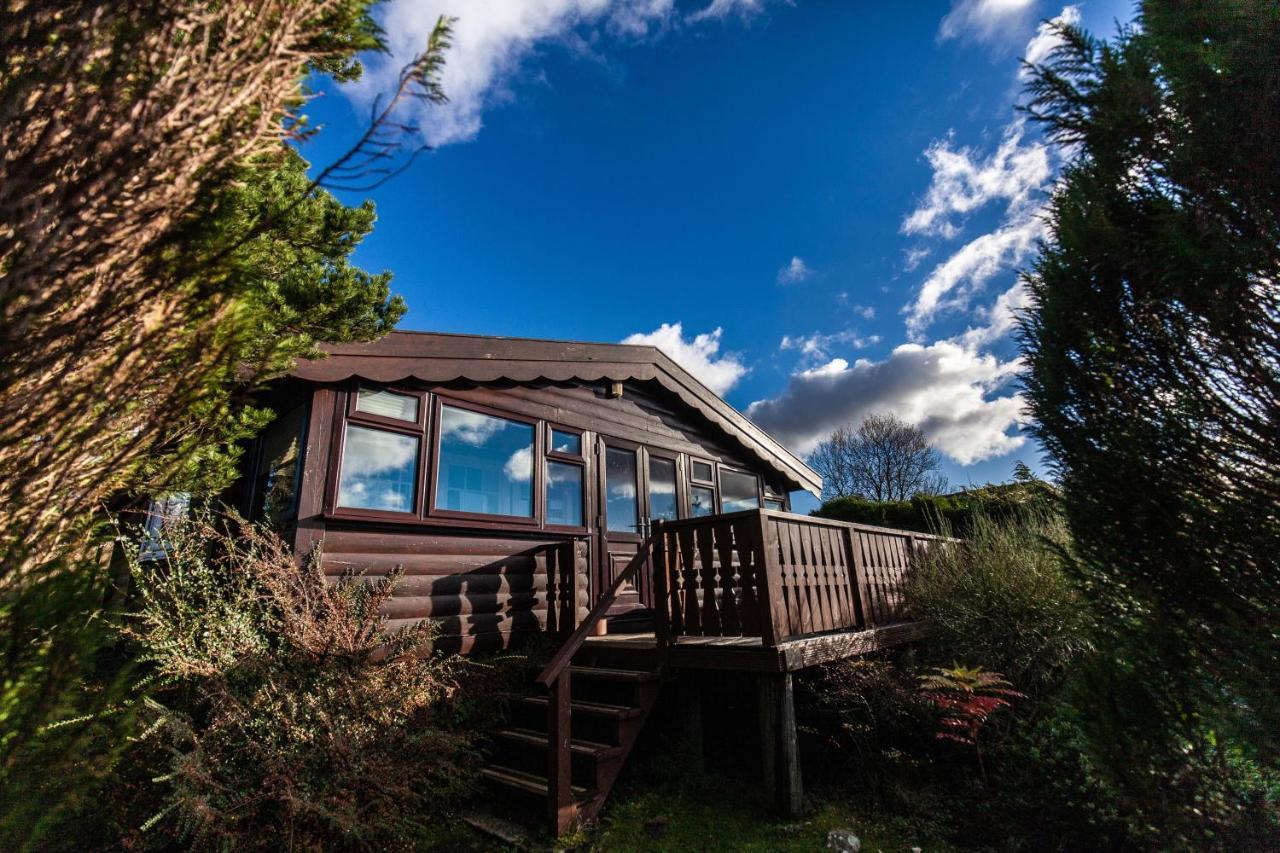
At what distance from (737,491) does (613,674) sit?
227 inches

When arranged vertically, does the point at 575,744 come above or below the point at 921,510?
below

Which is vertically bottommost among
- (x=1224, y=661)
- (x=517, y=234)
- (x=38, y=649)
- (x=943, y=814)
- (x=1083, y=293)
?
(x=943, y=814)

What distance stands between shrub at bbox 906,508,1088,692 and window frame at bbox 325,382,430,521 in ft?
17.3

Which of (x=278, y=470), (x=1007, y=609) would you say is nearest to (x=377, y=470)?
(x=278, y=470)

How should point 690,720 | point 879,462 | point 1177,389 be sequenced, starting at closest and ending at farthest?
point 1177,389 < point 690,720 < point 879,462

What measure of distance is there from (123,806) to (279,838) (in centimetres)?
100

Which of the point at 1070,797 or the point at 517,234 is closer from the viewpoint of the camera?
the point at 1070,797

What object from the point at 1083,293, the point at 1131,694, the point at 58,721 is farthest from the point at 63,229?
the point at 1131,694

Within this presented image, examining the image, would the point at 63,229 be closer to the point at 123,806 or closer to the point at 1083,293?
the point at 1083,293

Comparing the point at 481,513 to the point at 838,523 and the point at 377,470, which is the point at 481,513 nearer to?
the point at 377,470

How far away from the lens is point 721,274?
48.6 feet

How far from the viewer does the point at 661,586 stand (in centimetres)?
484

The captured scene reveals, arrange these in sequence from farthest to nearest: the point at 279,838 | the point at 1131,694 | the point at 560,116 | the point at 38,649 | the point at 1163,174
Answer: the point at 560,116
the point at 279,838
the point at 1163,174
the point at 1131,694
the point at 38,649

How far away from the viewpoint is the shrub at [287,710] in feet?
10.9
